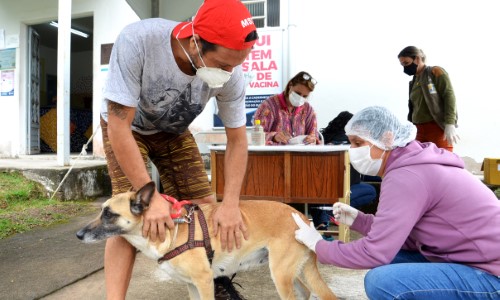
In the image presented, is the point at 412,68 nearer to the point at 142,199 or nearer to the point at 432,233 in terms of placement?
the point at 432,233

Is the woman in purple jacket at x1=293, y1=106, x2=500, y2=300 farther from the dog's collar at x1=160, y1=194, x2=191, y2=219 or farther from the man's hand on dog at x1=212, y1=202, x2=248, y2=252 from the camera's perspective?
the dog's collar at x1=160, y1=194, x2=191, y2=219

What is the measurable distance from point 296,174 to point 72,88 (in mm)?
11236

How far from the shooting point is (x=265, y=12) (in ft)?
21.5

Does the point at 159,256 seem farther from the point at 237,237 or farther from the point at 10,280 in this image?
the point at 10,280

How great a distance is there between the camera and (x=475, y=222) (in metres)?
1.56

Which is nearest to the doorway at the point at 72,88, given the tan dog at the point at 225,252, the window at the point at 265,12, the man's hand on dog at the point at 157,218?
the window at the point at 265,12

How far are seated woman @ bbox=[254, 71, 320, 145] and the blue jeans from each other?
256 centimetres

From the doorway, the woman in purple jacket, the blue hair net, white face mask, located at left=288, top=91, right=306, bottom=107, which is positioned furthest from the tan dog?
the doorway

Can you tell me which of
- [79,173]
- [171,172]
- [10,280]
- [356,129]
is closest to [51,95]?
[79,173]

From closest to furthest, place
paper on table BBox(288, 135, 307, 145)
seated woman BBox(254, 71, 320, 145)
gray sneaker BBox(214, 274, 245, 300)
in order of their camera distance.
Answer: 1. gray sneaker BBox(214, 274, 245, 300)
2. paper on table BBox(288, 135, 307, 145)
3. seated woman BBox(254, 71, 320, 145)

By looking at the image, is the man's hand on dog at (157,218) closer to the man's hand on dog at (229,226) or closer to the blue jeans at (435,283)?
the man's hand on dog at (229,226)

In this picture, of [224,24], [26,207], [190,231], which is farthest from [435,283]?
[26,207]

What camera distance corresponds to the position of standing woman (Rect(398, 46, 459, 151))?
A: 409 centimetres

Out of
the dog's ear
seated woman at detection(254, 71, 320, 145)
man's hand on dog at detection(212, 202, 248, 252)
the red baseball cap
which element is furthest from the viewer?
seated woman at detection(254, 71, 320, 145)
